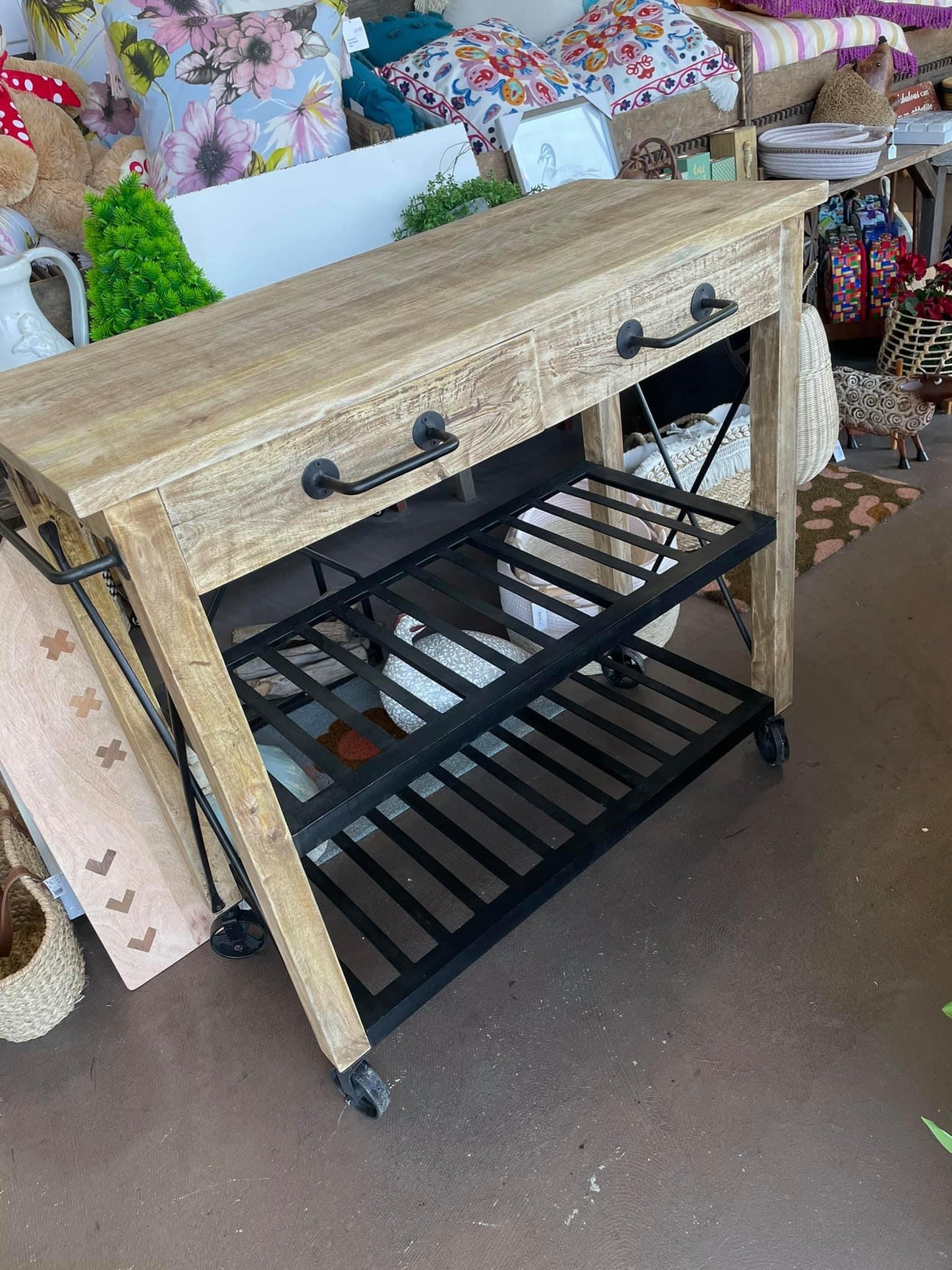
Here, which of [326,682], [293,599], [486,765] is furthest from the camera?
[293,599]

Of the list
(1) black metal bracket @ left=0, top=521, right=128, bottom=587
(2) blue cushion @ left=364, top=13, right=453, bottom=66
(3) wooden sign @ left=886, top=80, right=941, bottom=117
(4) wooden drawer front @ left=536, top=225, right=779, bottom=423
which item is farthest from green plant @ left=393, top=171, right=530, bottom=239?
(3) wooden sign @ left=886, top=80, right=941, bottom=117

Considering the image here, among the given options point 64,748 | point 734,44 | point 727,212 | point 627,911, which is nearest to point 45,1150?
point 64,748

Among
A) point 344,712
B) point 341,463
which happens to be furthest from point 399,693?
point 341,463

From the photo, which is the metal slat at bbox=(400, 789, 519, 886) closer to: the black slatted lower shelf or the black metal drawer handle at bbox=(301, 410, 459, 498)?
the black slatted lower shelf

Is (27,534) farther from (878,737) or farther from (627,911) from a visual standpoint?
(878,737)

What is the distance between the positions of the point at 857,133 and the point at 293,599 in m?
2.05

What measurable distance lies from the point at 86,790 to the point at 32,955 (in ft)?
0.81

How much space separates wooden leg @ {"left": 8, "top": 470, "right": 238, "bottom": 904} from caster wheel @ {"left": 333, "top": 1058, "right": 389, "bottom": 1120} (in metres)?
0.36

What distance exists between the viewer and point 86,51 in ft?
7.29

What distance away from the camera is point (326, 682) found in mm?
2006

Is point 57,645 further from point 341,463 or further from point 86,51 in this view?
point 86,51

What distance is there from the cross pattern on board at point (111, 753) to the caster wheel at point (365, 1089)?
54 centimetres

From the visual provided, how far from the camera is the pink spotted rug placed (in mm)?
2227

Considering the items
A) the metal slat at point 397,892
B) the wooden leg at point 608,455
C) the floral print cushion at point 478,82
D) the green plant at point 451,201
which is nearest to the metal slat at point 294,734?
the metal slat at point 397,892
